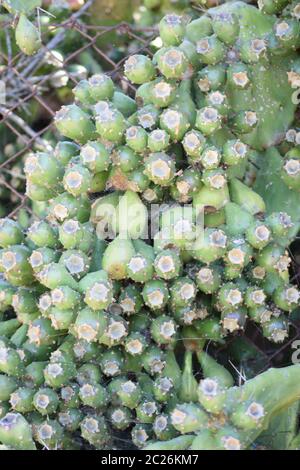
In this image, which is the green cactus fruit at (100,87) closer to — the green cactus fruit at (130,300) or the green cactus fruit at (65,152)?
the green cactus fruit at (65,152)

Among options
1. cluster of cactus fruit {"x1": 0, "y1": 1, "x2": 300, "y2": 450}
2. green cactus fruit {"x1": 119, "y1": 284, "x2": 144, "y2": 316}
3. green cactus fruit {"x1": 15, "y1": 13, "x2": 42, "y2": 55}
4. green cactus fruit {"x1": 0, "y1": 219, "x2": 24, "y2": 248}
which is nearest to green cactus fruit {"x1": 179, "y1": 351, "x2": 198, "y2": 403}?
cluster of cactus fruit {"x1": 0, "y1": 1, "x2": 300, "y2": 450}

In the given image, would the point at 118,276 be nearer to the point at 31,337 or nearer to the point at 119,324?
the point at 119,324

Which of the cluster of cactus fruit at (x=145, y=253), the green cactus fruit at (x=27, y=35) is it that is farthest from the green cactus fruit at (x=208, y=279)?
the green cactus fruit at (x=27, y=35)

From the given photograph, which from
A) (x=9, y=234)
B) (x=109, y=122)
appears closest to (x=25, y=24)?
(x=109, y=122)

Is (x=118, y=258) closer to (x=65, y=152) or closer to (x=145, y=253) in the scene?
(x=145, y=253)

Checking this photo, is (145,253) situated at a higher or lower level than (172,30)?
lower

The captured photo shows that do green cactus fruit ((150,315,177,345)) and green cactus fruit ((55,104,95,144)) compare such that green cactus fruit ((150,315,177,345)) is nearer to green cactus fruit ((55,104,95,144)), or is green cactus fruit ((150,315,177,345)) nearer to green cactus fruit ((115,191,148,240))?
green cactus fruit ((115,191,148,240))

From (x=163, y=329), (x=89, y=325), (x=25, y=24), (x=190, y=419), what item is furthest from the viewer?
(x=25, y=24)

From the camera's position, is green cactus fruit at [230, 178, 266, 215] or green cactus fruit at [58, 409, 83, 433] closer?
green cactus fruit at [58, 409, 83, 433]
